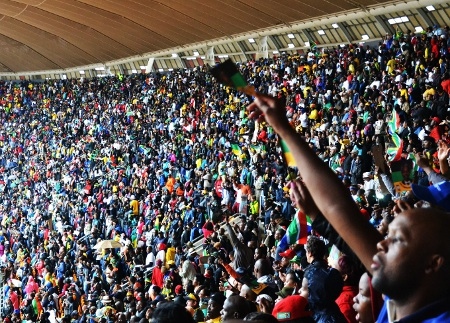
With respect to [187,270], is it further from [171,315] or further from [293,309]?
[171,315]

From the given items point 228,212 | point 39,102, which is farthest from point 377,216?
point 39,102

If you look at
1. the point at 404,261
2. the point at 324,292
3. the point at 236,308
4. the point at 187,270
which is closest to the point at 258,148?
the point at 187,270

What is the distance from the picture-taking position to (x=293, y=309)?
402 centimetres

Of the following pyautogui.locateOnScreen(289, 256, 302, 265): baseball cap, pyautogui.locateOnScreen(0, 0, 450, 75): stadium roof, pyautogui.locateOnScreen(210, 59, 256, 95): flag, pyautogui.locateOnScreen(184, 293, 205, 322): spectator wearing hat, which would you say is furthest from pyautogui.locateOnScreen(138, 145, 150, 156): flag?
pyautogui.locateOnScreen(210, 59, 256, 95): flag

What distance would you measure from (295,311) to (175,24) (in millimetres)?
26998

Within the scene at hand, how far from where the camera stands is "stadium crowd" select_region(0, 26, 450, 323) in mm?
4148

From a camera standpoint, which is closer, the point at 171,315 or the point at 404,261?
the point at 404,261

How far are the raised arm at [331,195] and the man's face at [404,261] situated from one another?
0.84ft

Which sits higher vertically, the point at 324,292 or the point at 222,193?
the point at 222,193

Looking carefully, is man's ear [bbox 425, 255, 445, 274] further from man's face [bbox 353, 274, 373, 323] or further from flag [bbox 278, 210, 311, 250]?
flag [bbox 278, 210, 311, 250]

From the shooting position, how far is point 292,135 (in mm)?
1983

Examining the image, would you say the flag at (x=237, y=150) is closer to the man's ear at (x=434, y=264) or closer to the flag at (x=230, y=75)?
the flag at (x=230, y=75)

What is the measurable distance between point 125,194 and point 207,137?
2.98 meters

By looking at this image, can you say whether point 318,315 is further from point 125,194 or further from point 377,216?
point 125,194
